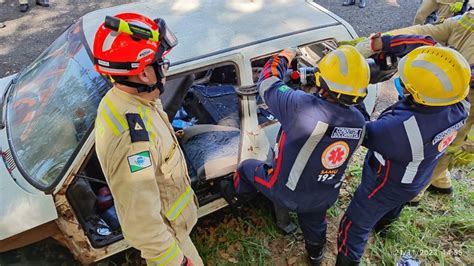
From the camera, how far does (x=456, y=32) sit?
3469 millimetres

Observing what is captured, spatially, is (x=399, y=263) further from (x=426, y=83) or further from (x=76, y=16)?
(x=76, y=16)

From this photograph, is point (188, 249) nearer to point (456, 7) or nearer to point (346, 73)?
point (346, 73)

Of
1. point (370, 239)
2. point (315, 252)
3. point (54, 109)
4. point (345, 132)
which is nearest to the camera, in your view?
point (345, 132)

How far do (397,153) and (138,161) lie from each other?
1.64 meters

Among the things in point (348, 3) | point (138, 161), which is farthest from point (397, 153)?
point (348, 3)

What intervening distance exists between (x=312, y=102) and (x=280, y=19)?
1.06m

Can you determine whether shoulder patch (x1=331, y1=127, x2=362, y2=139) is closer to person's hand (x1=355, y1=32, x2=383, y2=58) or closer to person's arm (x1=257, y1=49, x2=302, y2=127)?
person's arm (x1=257, y1=49, x2=302, y2=127)

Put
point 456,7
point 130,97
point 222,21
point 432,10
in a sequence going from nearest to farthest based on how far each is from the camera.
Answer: point 130,97 → point 222,21 → point 456,7 → point 432,10

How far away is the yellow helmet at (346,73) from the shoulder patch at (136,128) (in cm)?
109

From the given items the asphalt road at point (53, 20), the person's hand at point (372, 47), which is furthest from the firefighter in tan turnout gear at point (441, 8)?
the person's hand at point (372, 47)

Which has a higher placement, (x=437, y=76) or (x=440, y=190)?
(x=437, y=76)

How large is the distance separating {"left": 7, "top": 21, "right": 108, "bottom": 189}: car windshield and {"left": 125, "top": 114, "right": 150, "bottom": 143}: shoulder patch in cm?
81

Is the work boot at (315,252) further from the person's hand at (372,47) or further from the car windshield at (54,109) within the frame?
the car windshield at (54,109)

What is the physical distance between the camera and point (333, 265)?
3438 mm
